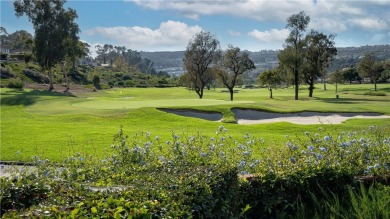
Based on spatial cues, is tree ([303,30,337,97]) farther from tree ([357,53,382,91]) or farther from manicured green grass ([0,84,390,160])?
manicured green grass ([0,84,390,160])

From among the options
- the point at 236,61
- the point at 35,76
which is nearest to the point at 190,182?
the point at 236,61

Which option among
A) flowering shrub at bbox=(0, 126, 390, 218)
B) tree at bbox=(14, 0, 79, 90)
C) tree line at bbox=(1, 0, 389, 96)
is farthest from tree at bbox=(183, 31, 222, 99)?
flowering shrub at bbox=(0, 126, 390, 218)

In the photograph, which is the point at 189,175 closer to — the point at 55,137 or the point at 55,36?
the point at 55,137

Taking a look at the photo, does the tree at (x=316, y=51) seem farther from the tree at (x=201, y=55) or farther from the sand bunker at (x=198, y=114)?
the sand bunker at (x=198, y=114)

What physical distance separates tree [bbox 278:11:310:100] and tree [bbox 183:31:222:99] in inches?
434

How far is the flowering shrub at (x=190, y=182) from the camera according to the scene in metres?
4.32

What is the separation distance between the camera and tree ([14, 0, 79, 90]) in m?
56.9

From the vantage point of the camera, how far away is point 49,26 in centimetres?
5747

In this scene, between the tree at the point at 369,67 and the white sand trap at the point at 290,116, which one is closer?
the white sand trap at the point at 290,116

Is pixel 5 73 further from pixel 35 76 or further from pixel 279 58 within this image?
pixel 279 58

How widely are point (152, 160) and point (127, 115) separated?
2167 cm

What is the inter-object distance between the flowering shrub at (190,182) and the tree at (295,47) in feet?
181

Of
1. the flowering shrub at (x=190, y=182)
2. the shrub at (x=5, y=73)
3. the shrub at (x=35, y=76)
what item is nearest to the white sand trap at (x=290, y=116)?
the flowering shrub at (x=190, y=182)

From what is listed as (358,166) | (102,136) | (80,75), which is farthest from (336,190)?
(80,75)
